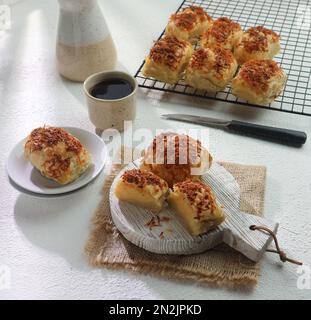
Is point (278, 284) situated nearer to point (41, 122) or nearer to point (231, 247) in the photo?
point (231, 247)

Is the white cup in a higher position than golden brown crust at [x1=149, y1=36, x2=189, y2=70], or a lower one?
lower

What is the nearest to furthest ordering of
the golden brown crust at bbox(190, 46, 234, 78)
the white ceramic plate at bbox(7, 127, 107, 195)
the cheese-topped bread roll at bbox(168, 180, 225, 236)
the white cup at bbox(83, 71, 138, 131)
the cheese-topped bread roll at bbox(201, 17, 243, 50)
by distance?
the cheese-topped bread roll at bbox(168, 180, 225, 236)
the white ceramic plate at bbox(7, 127, 107, 195)
the white cup at bbox(83, 71, 138, 131)
the golden brown crust at bbox(190, 46, 234, 78)
the cheese-topped bread roll at bbox(201, 17, 243, 50)

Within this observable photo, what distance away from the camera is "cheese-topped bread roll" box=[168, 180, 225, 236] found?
2.74 feet

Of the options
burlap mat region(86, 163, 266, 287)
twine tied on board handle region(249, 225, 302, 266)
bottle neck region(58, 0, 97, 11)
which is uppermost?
bottle neck region(58, 0, 97, 11)

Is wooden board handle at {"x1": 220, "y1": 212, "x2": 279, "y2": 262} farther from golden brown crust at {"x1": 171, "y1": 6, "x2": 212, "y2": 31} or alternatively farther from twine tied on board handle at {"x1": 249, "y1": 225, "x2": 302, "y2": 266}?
golden brown crust at {"x1": 171, "y1": 6, "x2": 212, "y2": 31}

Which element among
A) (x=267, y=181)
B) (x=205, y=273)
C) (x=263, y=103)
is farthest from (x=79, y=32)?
(x=205, y=273)

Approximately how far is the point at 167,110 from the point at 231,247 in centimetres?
46

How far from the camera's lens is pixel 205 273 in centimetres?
84

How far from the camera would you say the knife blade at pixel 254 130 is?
1126 millimetres

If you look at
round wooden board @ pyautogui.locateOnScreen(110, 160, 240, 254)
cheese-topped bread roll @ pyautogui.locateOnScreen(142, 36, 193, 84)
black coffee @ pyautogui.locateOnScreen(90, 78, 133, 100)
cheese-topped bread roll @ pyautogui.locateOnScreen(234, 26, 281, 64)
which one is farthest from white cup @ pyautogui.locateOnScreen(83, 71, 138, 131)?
cheese-topped bread roll @ pyautogui.locateOnScreen(234, 26, 281, 64)

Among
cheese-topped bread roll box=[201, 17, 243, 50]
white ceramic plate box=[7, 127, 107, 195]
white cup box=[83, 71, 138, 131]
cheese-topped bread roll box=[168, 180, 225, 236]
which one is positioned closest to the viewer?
cheese-topped bread roll box=[168, 180, 225, 236]

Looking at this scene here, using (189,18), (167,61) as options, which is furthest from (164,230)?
(189,18)

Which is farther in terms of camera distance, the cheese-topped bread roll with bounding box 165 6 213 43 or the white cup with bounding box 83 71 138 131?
the cheese-topped bread roll with bounding box 165 6 213 43

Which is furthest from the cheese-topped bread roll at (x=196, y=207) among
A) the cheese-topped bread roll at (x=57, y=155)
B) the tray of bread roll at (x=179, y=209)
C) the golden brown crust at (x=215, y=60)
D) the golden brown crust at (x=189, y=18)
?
the golden brown crust at (x=189, y=18)
